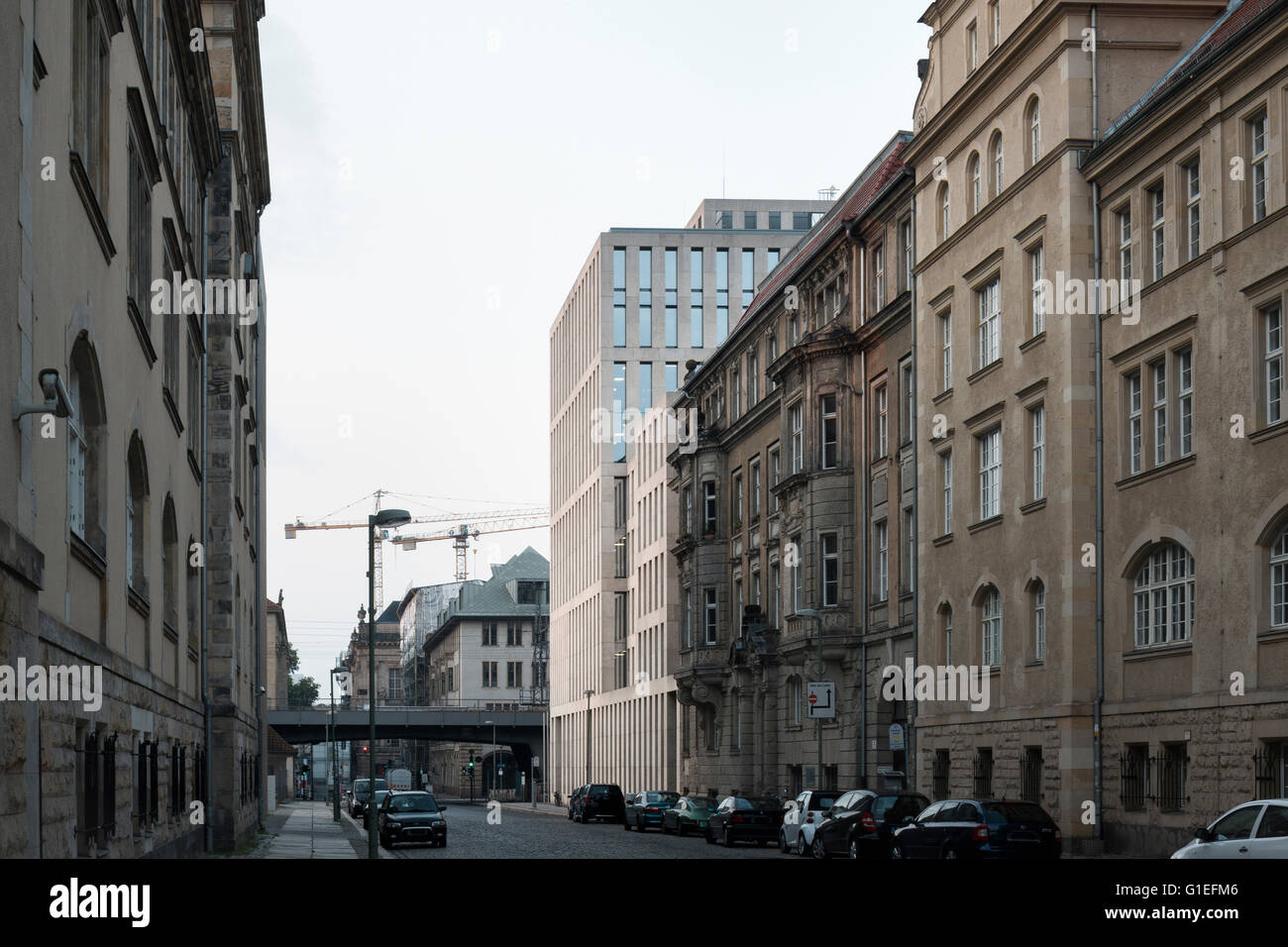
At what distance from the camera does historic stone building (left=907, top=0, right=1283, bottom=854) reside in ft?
96.2

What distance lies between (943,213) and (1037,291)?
23.9 ft

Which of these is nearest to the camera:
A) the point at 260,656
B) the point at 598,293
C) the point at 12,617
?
the point at 12,617

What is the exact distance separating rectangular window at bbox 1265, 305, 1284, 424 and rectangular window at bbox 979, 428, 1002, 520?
36.5 ft

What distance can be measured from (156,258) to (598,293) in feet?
252

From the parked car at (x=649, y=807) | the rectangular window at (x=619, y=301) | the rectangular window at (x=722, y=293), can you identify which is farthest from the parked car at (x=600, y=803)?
the rectangular window at (x=722, y=293)

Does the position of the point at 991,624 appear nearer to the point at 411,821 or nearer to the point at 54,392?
the point at 411,821

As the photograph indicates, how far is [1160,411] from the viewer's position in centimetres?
3244

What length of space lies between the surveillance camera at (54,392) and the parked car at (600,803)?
56.9 metres

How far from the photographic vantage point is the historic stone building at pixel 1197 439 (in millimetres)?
28094

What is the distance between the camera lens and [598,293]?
102m

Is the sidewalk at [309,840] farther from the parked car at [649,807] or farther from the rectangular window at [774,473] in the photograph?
the rectangular window at [774,473]

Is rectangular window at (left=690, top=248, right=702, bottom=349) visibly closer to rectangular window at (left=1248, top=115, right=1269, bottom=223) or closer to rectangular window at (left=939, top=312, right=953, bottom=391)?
rectangular window at (left=939, top=312, right=953, bottom=391)
